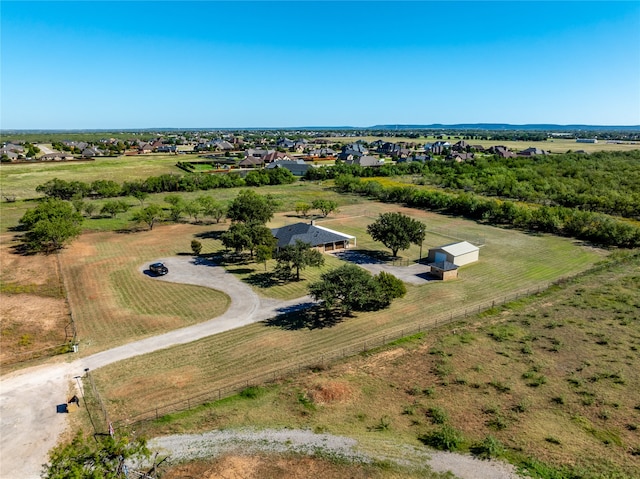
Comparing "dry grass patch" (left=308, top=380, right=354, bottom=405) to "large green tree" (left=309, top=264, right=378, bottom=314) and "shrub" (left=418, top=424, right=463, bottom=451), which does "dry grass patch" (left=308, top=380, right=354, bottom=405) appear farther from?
"large green tree" (left=309, top=264, right=378, bottom=314)

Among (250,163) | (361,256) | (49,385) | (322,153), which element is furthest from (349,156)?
(49,385)

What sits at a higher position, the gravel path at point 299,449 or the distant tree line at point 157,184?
the distant tree line at point 157,184

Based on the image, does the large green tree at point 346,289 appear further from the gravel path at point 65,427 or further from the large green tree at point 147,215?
the large green tree at point 147,215

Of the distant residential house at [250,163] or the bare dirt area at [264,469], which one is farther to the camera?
the distant residential house at [250,163]

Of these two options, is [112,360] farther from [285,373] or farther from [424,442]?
[424,442]

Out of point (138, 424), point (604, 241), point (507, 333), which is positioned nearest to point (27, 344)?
point (138, 424)

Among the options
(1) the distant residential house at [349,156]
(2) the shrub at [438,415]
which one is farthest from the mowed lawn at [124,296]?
(1) the distant residential house at [349,156]

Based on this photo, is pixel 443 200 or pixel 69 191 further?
pixel 69 191
